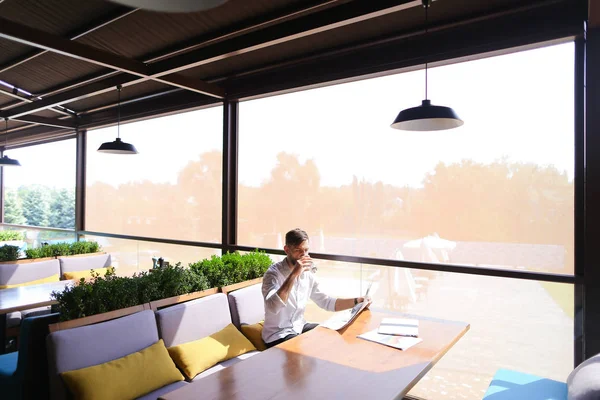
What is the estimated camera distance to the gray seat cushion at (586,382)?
6.01 ft

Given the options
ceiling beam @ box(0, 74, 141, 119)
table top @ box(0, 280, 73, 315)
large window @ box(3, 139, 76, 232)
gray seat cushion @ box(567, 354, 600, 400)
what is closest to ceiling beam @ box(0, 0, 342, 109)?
ceiling beam @ box(0, 74, 141, 119)

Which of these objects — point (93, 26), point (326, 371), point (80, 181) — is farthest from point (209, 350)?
point (80, 181)

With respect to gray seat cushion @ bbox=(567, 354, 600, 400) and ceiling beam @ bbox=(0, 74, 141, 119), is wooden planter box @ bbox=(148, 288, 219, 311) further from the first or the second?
ceiling beam @ bbox=(0, 74, 141, 119)

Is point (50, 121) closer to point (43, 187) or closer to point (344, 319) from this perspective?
point (43, 187)

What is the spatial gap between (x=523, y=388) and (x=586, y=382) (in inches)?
19.3

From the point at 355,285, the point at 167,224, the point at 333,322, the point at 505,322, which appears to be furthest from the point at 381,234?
the point at 167,224

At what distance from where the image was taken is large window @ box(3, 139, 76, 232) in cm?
799

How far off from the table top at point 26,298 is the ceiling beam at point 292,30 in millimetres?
2395

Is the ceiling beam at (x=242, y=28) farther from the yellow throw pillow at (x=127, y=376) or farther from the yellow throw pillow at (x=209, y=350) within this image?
the yellow throw pillow at (x=127, y=376)

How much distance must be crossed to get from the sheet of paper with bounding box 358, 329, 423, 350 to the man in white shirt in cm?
50

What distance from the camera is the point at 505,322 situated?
3.12m

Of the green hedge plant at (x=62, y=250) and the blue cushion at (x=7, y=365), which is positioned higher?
the green hedge plant at (x=62, y=250)

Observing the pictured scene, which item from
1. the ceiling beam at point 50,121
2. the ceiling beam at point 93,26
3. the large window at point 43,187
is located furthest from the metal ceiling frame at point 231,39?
the large window at point 43,187

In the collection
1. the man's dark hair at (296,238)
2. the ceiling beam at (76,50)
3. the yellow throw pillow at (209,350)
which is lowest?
the yellow throw pillow at (209,350)
